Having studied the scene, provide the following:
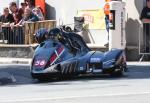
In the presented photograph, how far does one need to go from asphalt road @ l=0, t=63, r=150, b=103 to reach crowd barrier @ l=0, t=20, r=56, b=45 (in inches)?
189

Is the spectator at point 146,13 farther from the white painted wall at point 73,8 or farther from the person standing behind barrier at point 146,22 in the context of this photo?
the white painted wall at point 73,8

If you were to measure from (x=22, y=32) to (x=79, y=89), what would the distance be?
9.86 meters

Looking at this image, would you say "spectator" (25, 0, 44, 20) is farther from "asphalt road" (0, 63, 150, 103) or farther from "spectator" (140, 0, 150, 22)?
"asphalt road" (0, 63, 150, 103)

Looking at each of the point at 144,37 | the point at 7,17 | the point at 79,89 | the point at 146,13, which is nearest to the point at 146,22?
the point at 146,13

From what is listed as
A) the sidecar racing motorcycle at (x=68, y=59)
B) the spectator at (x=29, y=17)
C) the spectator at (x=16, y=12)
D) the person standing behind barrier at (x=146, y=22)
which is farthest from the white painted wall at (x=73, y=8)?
the sidecar racing motorcycle at (x=68, y=59)

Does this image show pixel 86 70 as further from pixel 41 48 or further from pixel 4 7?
pixel 4 7

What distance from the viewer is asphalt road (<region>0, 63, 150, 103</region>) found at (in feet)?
41.1

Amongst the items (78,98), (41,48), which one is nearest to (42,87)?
(41,48)

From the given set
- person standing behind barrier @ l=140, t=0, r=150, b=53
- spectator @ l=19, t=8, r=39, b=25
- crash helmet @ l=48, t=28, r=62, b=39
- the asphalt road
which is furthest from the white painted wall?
crash helmet @ l=48, t=28, r=62, b=39

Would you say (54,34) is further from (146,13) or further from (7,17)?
(7,17)

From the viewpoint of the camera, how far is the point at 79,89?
47.2ft

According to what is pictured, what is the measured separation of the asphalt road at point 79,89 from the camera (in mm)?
12516

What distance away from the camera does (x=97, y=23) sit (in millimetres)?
23203

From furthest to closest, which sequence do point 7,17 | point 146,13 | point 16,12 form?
point 7,17
point 16,12
point 146,13
